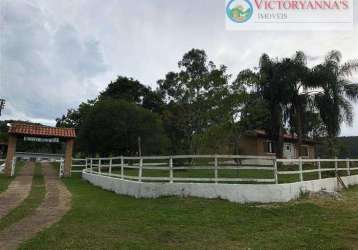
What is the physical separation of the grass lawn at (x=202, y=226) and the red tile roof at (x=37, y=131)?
12336 millimetres

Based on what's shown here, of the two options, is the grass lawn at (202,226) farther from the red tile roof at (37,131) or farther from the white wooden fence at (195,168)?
the red tile roof at (37,131)

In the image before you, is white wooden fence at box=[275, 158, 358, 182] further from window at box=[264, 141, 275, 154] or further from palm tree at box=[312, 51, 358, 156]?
window at box=[264, 141, 275, 154]

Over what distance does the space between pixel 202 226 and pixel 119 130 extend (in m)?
20.6

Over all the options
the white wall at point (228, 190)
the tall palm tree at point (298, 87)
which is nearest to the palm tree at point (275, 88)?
the tall palm tree at point (298, 87)

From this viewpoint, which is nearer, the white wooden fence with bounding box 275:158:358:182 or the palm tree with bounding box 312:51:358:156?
the white wooden fence with bounding box 275:158:358:182

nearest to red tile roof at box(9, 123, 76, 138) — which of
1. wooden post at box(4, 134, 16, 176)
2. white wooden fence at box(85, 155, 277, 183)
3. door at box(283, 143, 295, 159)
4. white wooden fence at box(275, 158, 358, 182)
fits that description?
wooden post at box(4, 134, 16, 176)

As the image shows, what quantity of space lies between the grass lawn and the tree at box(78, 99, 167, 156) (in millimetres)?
17408

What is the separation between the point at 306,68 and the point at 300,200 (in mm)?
16365

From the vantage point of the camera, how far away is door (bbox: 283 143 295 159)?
110 feet

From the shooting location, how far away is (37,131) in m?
21.4

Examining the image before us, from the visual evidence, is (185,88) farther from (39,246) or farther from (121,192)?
(39,246)

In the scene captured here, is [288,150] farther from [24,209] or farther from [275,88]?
[24,209]

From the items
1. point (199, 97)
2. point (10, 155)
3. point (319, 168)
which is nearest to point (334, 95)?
point (199, 97)

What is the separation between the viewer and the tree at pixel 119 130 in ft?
90.2
